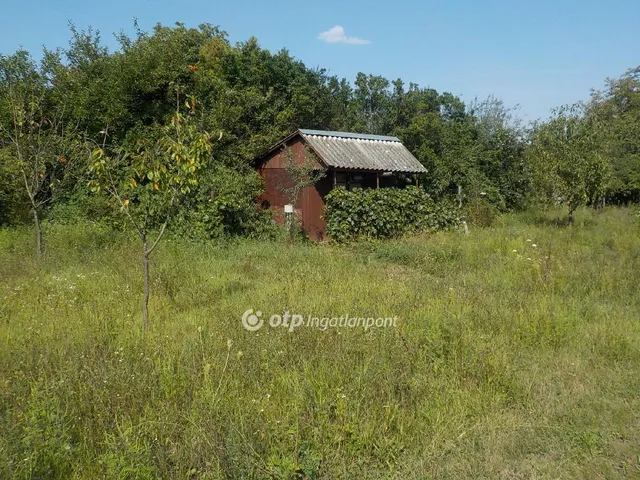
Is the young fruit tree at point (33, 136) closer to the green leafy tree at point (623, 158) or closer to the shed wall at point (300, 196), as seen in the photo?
the shed wall at point (300, 196)

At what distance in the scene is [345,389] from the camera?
4.04 m

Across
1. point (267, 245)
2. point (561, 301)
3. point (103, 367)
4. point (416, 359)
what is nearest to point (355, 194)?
point (267, 245)

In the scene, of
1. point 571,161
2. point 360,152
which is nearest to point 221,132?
point 360,152

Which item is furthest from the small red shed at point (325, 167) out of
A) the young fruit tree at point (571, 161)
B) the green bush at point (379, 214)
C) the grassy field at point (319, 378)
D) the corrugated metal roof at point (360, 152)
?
the grassy field at point (319, 378)

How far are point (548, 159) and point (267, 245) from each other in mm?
8920

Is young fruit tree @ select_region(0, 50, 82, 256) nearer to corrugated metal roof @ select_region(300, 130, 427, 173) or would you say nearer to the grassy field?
the grassy field

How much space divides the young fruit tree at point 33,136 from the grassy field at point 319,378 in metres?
2.40

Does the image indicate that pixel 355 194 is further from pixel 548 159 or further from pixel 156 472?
pixel 156 472

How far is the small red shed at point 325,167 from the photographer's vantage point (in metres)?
13.9

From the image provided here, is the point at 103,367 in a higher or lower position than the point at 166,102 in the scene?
lower

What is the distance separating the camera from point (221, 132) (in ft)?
20.5

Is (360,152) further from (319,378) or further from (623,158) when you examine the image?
(623,158)

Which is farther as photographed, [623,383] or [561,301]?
[561,301]

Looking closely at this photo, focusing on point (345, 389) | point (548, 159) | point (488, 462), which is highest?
point (548, 159)
